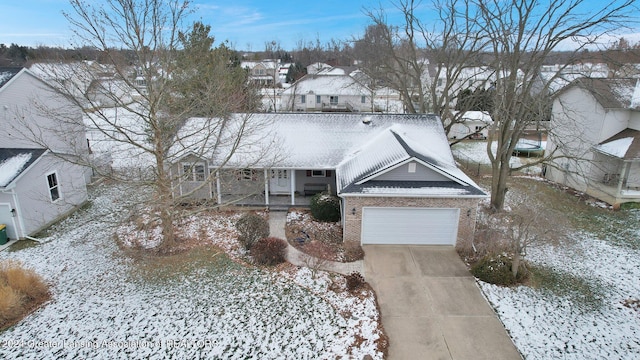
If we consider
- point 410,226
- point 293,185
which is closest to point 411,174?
point 410,226

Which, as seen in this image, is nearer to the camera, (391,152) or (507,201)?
(391,152)

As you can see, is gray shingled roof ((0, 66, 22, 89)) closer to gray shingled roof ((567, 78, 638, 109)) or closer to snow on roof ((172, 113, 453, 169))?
snow on roof ((172, 113, 453, 169))

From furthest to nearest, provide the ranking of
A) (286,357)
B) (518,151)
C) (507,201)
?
(518,151) < (507,201) < (286,357)

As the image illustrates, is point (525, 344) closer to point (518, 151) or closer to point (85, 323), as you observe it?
point (85, 323)

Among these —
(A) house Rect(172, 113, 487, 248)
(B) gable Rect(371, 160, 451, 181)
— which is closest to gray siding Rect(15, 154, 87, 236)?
(A) house Rect(172, 113, 487, 248)

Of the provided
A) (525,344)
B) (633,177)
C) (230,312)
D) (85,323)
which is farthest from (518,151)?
(85,323)

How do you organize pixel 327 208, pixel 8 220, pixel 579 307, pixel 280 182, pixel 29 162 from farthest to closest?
pixel 280 182 → pixel 327 208 → pixel 29 162 → pixel 8 220 → pixel 579 307

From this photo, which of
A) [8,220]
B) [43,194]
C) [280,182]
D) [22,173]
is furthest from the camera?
[280,182]

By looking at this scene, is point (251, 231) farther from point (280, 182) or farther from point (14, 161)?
point (14, 161)
